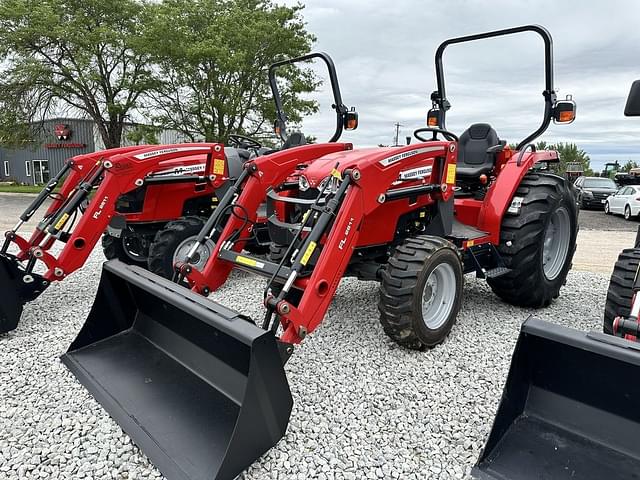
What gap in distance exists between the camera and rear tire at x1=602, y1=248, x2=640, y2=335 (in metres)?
3.06

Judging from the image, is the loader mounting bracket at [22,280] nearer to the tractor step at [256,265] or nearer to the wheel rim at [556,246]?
the tractor step at [256,265]

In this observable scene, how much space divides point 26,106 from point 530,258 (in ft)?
65.7

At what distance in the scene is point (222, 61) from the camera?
1573 cm

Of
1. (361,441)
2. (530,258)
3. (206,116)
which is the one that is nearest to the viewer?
(361,441)

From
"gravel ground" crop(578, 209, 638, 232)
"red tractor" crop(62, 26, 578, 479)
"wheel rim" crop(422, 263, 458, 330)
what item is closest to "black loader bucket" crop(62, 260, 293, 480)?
"red tractor" crop(62, 26, 578, 479)

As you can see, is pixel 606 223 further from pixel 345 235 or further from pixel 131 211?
pixel 345 235

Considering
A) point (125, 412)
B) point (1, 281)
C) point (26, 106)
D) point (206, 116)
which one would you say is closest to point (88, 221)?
point (1, 281)

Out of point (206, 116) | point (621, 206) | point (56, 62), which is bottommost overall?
point (621, 206)

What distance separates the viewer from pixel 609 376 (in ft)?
6.93

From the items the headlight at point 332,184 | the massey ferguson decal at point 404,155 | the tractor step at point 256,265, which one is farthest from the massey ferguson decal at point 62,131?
the massey ferguson decal at point 404,155

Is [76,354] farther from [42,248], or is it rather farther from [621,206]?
[621,206]

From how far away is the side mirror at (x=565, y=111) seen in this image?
4.23m

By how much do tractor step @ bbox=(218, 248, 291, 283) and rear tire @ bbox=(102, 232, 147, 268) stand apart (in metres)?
2.54

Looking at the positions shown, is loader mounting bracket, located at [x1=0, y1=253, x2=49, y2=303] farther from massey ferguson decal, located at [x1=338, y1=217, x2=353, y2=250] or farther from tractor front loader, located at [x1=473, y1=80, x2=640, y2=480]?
tractor front loader, located at [x1=473, y1=80, x2=640, y2=480]
